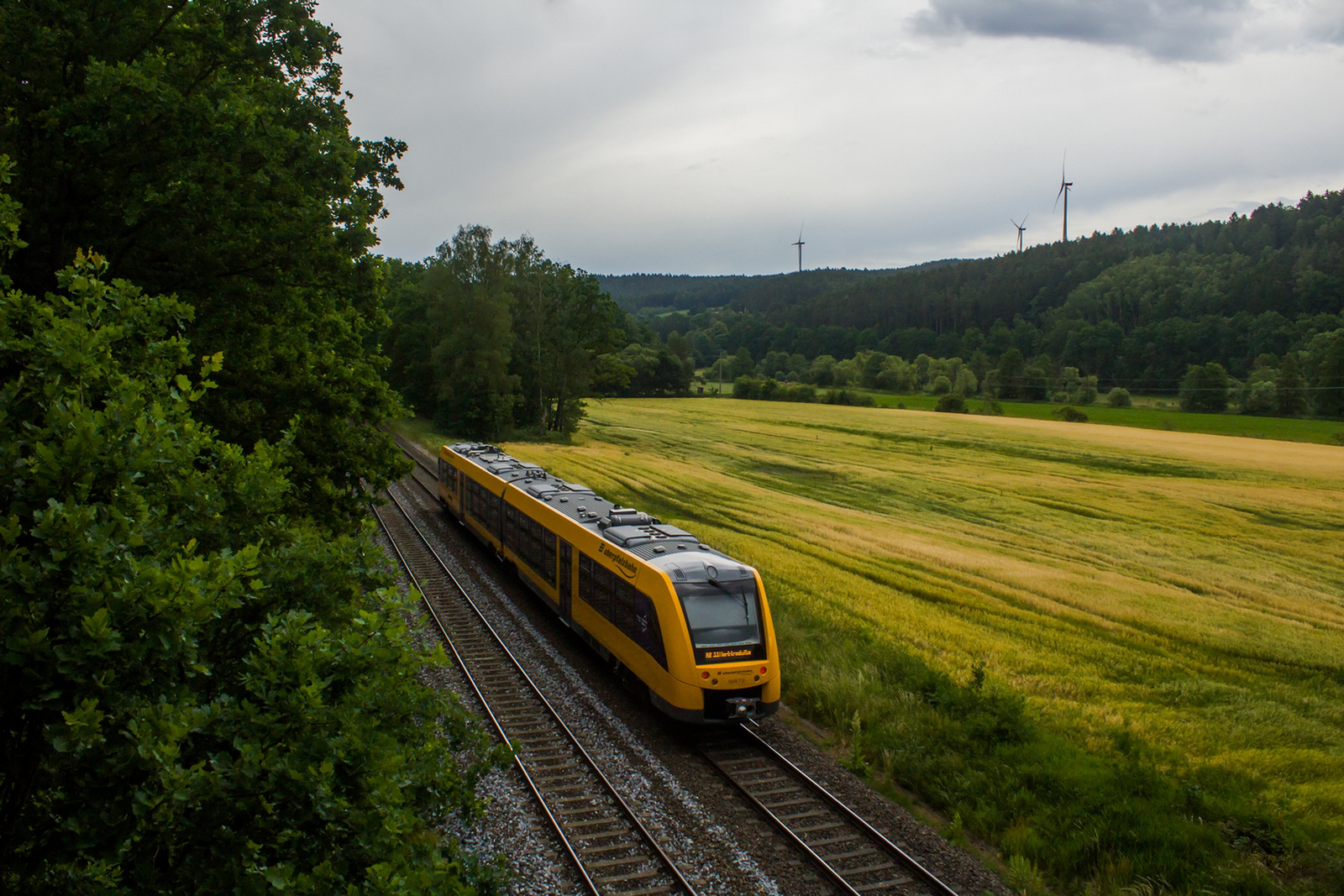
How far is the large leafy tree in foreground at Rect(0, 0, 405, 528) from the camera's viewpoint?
1205 cm

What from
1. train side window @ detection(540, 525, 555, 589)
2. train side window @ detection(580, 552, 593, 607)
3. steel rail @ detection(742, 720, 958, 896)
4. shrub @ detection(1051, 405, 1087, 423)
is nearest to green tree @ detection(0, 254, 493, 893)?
steel rail @ detection(742, 720, 958, 896)

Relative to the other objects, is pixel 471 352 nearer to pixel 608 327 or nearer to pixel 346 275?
pixel 608 327

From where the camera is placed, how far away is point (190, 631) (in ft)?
16.0

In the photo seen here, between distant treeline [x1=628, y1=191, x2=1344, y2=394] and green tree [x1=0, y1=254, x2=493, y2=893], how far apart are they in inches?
3249

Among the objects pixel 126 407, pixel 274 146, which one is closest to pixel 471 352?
pixel 274 146

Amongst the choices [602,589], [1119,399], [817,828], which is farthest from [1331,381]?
[817,828]

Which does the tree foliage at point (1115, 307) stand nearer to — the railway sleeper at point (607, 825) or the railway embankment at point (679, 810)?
the railway embankment at point (679, 810)

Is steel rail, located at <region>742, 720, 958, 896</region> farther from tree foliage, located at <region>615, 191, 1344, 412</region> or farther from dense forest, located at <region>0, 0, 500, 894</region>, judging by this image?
tree foliage, located at <region>615, 191, 1344, 412</region>

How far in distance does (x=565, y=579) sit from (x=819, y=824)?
9041 mm

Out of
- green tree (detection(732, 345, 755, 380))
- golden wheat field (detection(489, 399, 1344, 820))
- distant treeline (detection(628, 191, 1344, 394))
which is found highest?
distant treeline (detection(628, 191, 1344, 394))

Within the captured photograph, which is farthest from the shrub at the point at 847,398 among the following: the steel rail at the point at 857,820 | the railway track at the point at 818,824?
the railway track at the point at 818,824

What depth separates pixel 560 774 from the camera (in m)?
12.9

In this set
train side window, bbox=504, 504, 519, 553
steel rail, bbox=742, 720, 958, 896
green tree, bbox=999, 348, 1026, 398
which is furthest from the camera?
green tree, bbox=999, 348, 1026, 398

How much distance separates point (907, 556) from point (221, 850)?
25978mm
